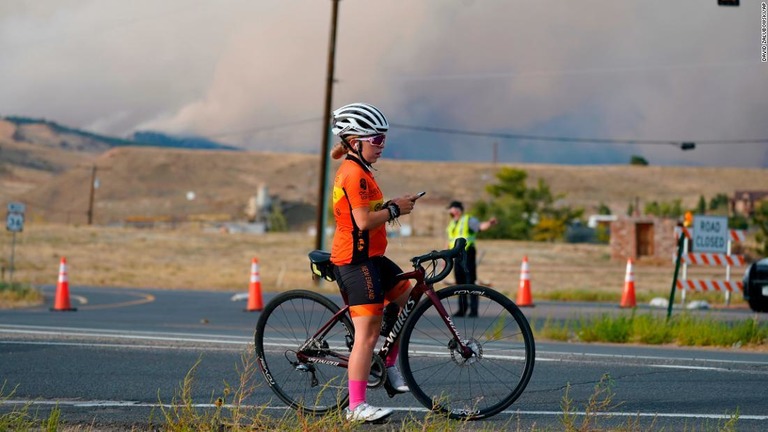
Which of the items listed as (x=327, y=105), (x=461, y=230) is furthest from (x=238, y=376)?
(x=327, y=105)

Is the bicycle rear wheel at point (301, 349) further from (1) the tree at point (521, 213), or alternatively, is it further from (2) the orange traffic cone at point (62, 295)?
(1) the tree at point (521, 213)

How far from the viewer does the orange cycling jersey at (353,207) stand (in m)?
7.23

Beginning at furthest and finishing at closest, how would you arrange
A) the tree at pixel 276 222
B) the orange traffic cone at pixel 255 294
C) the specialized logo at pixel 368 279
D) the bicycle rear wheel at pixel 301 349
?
the tree at pixel 276 222 → the orange traffic cone at pixel 255 294 → the bicycle rear wheel at pixel 301 349 → the specialized logo at pixel 368 279

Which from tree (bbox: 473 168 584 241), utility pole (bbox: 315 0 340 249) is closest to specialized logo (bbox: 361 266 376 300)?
utility pole (bbox: 315 0 340 249)

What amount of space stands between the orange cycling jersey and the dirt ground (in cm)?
2365

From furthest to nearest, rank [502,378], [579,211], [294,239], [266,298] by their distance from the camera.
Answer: [579,211] < [294,239] < [266,298] < [502,378]

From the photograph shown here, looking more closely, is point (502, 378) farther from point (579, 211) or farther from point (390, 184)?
point (390, 184)

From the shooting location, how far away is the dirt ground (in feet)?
140

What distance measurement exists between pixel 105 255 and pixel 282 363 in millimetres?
56444

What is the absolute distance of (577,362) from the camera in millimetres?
11383

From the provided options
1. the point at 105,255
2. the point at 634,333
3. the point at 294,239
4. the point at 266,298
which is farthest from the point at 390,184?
the point at 634,333

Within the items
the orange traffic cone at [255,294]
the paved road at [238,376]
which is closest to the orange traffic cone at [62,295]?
the orange traffic cone at [255,294]

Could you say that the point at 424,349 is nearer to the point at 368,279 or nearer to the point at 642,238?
the point at 368,279

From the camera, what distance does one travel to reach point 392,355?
7.55 metres
